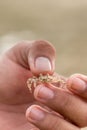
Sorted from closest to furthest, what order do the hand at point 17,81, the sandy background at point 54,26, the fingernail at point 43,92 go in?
the fingernail at point 43,92 → the hand at point 17,81 → the sandy background at point 54,26

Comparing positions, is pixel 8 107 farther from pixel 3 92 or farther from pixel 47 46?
pixel 47 46

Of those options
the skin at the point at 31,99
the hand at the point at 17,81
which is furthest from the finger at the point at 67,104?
the hand at the point at 17,81

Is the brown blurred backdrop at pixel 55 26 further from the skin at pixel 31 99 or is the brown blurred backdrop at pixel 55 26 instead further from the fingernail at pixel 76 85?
the fingernail at pixel 76 85

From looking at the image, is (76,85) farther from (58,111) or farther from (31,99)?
(31,99)

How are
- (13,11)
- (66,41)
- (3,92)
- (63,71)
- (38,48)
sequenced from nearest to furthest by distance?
(38,48)
(3,92)
(63,71)
(66,41)
(13,11)

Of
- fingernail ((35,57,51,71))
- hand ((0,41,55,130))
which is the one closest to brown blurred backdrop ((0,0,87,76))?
hand ((0,41,55,130))

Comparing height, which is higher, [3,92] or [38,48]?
[38,48]

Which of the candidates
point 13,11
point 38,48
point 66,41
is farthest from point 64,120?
point 13,11
